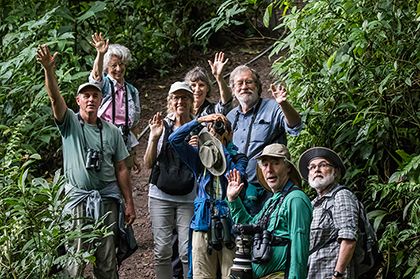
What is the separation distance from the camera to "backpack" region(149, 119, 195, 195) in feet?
22.3

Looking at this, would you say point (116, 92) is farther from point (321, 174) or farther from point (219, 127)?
point (321, 174)

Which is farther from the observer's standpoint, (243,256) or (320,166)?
(320,166)

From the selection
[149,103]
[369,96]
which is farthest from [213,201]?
[149,103]

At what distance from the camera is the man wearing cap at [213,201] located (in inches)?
237

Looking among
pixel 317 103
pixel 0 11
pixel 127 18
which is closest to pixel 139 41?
pixel 127 18

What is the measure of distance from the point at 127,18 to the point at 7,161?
231 inches

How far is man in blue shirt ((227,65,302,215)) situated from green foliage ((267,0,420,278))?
83 cm

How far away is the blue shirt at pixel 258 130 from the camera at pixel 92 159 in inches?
41.9

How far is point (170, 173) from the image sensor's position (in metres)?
6.82

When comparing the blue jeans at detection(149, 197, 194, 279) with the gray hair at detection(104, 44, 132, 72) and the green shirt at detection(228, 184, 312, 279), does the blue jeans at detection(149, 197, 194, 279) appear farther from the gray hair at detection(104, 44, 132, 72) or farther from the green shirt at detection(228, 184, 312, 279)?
the green shirt at detection(228, 184, 312, 279)

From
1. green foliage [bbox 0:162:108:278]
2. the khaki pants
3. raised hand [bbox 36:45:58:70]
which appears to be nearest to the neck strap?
the khaki pants

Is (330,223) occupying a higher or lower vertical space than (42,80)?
lower

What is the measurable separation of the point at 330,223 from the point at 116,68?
263 centimetres

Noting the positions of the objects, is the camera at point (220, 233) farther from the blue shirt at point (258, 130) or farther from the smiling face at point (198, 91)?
the smiling face at point (198, 91)
